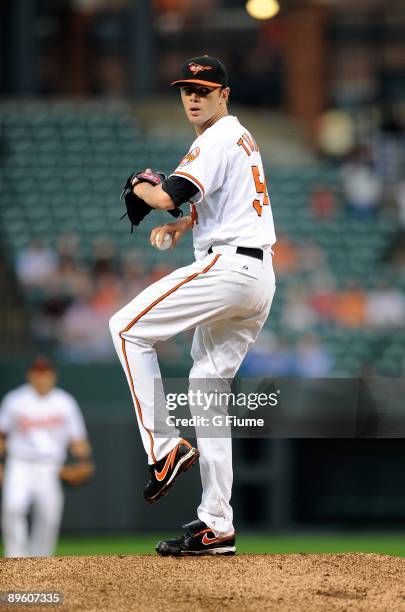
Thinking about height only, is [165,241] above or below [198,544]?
above

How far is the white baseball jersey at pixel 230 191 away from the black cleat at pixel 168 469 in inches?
34.9

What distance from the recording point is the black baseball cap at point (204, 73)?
214 inches

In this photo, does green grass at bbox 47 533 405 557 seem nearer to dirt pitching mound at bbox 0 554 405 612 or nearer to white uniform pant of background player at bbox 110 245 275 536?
dirt pitching mound at bbox 0 554 405 612

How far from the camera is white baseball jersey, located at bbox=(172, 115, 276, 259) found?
531 cm

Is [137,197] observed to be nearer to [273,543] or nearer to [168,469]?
[168,469]

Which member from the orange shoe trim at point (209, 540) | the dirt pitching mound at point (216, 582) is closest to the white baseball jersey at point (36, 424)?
the dirt pitching mound at point (216, 582)

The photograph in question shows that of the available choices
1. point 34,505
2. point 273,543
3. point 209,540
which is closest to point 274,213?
point 273,543

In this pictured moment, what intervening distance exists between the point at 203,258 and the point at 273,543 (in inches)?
242

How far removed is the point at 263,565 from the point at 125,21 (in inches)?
745

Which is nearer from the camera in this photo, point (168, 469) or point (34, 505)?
point (168, 469)

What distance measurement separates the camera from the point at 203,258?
18.1ft

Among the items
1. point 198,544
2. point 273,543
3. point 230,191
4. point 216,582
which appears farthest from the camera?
point 273,543

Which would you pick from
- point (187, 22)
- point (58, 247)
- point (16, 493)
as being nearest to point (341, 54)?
point (187, 22)

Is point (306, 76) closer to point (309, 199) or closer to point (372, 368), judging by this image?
point (309, 199)
